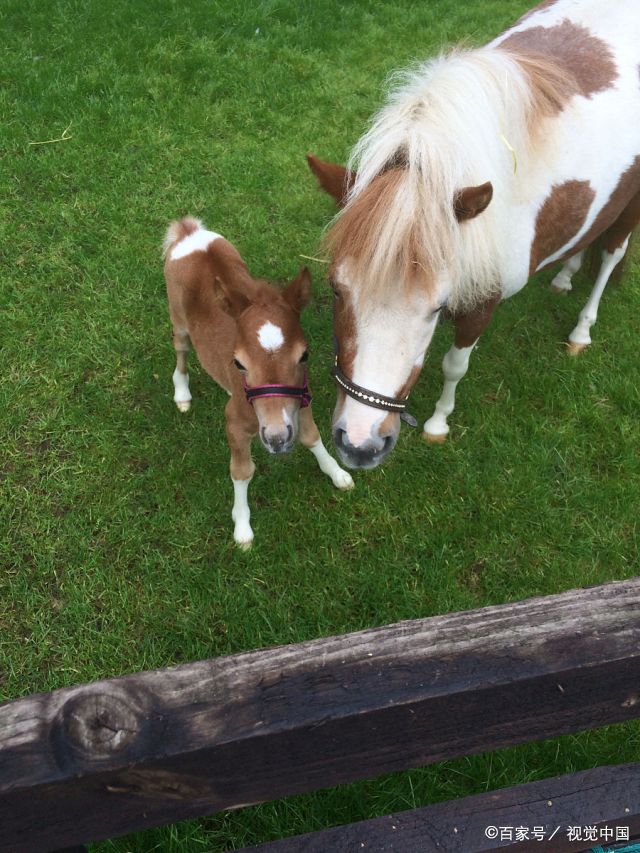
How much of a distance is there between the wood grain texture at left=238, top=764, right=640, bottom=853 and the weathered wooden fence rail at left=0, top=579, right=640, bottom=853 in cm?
20

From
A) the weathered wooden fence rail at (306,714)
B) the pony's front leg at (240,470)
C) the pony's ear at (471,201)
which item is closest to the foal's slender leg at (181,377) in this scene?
the pony's front leg at (240,470)

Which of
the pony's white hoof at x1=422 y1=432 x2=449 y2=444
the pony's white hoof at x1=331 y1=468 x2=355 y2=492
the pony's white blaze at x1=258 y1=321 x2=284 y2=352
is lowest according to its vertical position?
the pony's white hoof at x1=331 y1=468 x2=355 y2=492

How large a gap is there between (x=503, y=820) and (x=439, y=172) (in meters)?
1.70

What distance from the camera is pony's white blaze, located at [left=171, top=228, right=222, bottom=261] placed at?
2744mm

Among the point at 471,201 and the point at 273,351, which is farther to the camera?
the point at 273,351

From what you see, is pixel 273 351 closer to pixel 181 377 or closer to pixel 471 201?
pixel 471 201

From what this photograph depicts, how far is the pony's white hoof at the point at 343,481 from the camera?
2.99 meters

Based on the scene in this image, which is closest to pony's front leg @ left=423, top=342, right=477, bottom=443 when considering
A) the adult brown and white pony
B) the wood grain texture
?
the adult brown and white pony

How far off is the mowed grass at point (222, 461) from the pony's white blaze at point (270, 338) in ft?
3.66

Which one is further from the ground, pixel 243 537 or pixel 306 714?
pixel 306 714

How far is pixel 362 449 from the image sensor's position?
2.02m

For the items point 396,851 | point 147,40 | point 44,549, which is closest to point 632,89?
point 396,851

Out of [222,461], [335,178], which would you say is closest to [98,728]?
[335,178]

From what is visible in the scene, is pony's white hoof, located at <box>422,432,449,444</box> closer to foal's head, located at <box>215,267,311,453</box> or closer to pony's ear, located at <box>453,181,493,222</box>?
foal's head, located at <box>215,267,311,453</box>
